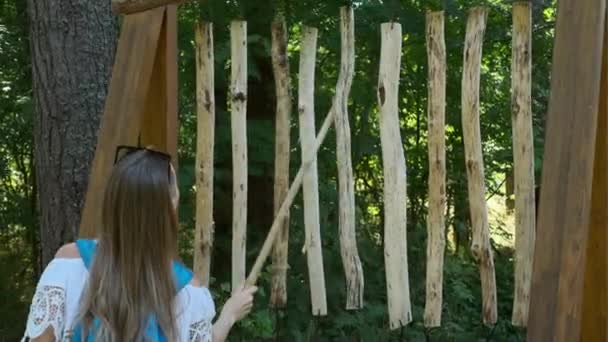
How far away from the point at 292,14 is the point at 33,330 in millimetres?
3718

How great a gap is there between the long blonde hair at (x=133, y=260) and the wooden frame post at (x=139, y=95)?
1072mm

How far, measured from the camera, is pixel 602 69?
254 centimetres

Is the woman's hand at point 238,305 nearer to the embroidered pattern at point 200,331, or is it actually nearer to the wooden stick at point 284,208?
the embroidered pattern at point 200,331

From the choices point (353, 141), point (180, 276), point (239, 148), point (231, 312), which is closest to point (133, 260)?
point (180, 276)

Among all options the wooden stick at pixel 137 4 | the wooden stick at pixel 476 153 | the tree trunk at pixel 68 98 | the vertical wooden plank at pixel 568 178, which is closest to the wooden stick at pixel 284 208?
the wooden stick at pixel 476 153

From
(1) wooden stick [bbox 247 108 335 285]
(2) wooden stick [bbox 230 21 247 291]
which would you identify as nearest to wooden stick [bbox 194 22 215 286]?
(2) wooden stick [bbox 230 21 247 291]

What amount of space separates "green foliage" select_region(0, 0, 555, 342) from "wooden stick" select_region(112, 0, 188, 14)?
1789mm

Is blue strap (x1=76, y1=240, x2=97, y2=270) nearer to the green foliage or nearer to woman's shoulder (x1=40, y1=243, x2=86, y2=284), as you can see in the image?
woman's shoulder (x1=40, y1=243, x2=86, y2=284)

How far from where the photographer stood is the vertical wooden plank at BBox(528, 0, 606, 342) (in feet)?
7.84

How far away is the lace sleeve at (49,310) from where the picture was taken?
7.07 ft

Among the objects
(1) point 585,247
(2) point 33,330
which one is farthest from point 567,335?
(2) point 33,330

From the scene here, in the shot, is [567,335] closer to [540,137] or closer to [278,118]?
[278,118]

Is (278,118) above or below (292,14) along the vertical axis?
below

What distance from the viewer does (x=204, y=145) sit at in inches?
135
